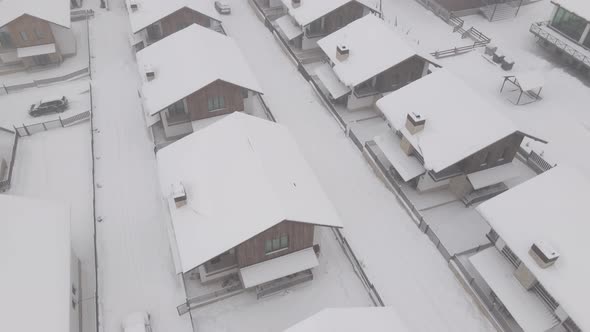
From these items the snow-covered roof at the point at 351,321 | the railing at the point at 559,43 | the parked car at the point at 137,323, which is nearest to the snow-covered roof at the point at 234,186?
the parked car at the point at 137,323

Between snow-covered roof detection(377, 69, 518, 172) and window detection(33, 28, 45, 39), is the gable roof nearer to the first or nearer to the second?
snow-covered roof detection(377, 69, 518, 172)

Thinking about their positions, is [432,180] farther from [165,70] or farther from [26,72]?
[26,72]

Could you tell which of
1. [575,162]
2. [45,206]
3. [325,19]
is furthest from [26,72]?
[575,162]

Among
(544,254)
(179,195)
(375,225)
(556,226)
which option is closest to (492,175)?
(556,226)

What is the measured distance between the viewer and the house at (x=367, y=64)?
32.1 meters

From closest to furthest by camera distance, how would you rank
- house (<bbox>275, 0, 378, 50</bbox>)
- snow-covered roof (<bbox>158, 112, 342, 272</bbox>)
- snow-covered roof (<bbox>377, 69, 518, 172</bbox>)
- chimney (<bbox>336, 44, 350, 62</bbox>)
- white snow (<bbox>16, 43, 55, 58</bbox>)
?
1. snow-covered roof (<bbox>158, 112, 342, 272</bbox>)
2. snow-covered roof (<bbox>377, 69, 518, 172</bbox>)
3. chimney (<bbox>336, 44, 350, 62</bbox>)
4. white snow (<bbox>16, 43, 55, 58</bbox>)
5. house (<bbox>275, 0, 378, 50</bbox>)

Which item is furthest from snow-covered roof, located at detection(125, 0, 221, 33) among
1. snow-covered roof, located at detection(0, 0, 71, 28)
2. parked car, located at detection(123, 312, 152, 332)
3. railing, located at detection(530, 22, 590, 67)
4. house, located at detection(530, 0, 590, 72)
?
house, located at detection(530, 0, 590, 72)

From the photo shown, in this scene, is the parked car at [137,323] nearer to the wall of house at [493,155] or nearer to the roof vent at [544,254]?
the roof vent at [544,254]

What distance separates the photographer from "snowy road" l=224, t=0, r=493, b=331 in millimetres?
22172

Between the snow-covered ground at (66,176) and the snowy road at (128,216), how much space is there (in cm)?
73

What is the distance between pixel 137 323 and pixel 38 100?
943 inches

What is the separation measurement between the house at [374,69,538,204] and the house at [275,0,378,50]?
14431 millimetres

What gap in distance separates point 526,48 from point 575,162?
1666 centimetres

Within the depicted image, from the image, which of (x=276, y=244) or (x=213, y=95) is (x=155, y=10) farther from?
(x=276, y=244)
